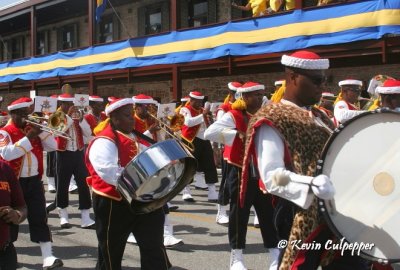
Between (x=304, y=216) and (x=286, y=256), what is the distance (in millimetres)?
257

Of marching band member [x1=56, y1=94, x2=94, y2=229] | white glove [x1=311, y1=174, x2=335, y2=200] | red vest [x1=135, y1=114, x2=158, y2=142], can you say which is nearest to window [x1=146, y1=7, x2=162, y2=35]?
marching band member [x1=56, y1=94, x2=94, y2=229]

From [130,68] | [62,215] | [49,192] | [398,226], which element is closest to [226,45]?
[130,68]

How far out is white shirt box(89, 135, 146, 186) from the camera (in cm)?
385

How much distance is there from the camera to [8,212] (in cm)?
316

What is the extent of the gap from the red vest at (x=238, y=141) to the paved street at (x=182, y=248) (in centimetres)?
105

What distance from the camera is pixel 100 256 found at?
405 cm

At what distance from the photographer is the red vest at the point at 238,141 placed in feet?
18.6

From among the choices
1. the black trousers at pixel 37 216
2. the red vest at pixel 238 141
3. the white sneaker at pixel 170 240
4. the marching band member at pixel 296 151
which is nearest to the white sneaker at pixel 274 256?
the red vest at pixel 238 141

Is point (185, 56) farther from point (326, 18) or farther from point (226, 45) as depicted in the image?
point (326, 18)

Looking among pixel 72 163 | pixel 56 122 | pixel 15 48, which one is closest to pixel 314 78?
pixel 56 122

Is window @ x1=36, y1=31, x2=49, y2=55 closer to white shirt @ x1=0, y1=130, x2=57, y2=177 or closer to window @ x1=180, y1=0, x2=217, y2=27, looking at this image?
window @ x1=180, y1=0, x2=217, y2=27

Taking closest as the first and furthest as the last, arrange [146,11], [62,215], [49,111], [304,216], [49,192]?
[304,216]
[62,215]
[49,111]
[49,192]
[146,11]

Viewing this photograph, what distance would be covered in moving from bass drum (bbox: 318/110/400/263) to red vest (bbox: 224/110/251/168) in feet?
9.41

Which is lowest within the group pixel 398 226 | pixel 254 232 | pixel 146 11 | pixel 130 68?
pixel 254 232
